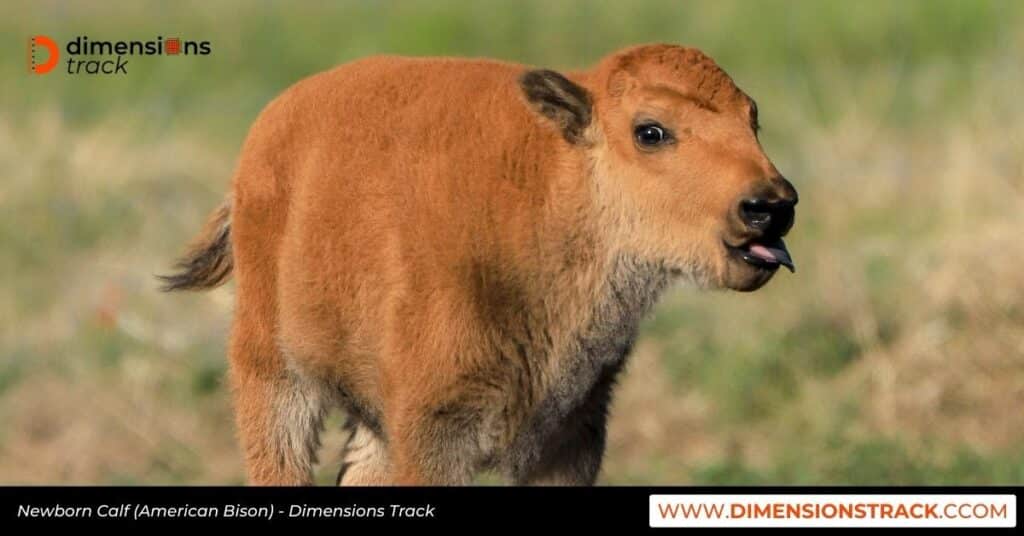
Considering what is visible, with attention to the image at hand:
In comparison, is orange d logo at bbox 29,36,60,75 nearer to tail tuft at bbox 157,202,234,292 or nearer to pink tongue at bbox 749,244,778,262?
tail tuft at bbox 157,202,234,292

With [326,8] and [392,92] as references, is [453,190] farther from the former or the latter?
[326,8]

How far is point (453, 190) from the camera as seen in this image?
720cm

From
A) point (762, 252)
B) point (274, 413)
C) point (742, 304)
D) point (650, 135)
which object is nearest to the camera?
point (762, 252)

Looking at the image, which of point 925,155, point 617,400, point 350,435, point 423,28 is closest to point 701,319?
point 617,400

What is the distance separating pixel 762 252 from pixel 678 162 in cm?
46

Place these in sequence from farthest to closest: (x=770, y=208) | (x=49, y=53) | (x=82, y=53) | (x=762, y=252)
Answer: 1. (x=49, y=53)
2. (x=82, y=53)
3. (x=762, y=252)
4. (x=770, y=208)

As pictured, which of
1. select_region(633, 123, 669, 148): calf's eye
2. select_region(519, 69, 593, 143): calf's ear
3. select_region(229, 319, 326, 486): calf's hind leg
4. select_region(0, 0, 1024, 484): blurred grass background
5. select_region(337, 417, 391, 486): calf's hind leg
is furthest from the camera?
select_region(0, 0, 1024, 484): blurred grass background

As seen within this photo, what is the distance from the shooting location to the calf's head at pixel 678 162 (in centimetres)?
677

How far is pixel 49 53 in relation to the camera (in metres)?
20.6

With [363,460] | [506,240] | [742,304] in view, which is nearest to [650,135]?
[506,240]

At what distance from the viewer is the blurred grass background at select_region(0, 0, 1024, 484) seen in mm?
12266

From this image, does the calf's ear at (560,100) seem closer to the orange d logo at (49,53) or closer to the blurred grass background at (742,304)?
the blurred grass background at (742,304)

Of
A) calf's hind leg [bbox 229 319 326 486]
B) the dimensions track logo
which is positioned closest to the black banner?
calf's hind leg [bbox 229 319 326 486]

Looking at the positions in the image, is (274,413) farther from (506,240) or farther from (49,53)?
(49,53)
